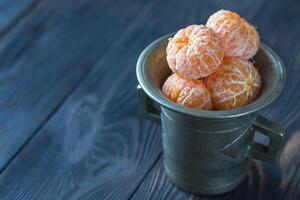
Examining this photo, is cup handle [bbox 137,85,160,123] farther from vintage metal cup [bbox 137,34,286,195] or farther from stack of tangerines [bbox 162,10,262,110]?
stack of tangerines [bbox 162,10,262,110]

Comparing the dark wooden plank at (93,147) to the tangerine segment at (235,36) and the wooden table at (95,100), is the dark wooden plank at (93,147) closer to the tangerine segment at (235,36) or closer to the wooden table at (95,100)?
the wooden table at (95,100)

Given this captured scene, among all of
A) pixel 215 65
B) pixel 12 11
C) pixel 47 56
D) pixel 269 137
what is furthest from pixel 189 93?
pixel 12 11

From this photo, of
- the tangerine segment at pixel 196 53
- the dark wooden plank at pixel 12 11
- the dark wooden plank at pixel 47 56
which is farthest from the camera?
the dark wooden plank at pixel 12 11

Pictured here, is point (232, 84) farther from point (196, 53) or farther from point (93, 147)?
point (93, 147)

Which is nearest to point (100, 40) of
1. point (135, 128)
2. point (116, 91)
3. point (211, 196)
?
point (116, 91)

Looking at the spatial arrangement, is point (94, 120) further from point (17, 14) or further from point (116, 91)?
point (17, 14)

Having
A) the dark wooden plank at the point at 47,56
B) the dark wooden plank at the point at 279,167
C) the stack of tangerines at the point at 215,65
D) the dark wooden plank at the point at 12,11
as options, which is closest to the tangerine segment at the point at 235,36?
the stack of tangerines at the point at 215,65
